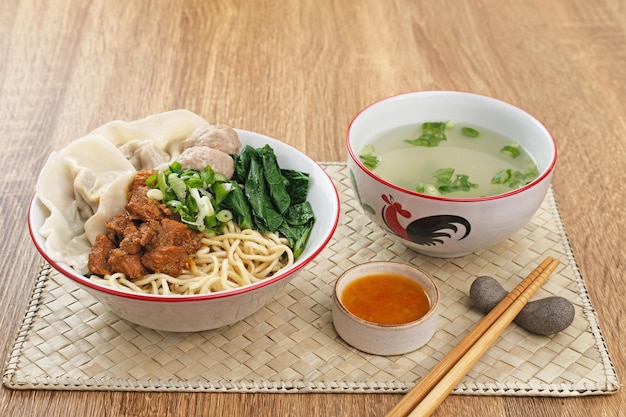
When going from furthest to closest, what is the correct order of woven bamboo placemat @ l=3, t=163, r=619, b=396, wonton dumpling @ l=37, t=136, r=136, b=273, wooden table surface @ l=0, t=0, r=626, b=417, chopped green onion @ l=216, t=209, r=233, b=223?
1. wooden table surface @ l=0, t=0, r=626, b=417
2. chopped green onion @ l=216, t=209, r=233, b=223
3. wonton dumpling @ l=37, t=136, r=136, b=273
4. woven bamboo placemat @ l=3, t=163, r=619, b=396

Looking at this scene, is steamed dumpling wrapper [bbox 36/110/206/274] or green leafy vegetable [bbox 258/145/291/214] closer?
steamed dumpling wrapper [bbox 36/110/206/274]

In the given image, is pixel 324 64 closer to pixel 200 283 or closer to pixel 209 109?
pixel 209 109

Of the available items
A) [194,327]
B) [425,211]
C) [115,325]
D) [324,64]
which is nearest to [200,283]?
[194,327]

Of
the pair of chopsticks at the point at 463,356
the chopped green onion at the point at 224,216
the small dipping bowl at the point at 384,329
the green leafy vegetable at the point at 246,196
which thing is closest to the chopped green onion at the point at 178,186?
the green leafy vegetable at the point at 246,196

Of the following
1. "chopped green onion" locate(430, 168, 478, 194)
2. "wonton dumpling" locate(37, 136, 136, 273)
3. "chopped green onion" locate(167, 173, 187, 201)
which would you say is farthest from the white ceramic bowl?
"wonton dumpling" locate(37, 136, 136, 273)

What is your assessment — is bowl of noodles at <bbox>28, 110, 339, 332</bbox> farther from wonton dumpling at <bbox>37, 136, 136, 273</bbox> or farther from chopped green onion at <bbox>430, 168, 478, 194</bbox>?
chopped green onion at <bbox>430, 168, 478, 194</bbox>
